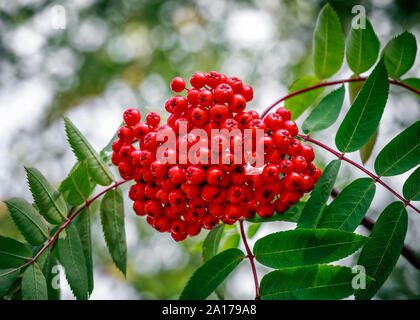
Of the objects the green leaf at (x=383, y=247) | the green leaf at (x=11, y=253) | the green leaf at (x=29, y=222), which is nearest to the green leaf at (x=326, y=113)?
the green leaf at (x=383, y=247)

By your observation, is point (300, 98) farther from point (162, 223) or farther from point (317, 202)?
point (162, 223)

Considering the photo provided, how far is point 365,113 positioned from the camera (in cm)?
163

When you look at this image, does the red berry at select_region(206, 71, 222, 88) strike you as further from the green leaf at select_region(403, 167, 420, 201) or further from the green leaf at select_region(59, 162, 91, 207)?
the green leaf at select_region(403, 167, 420, 201)

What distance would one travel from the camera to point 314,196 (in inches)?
63.7

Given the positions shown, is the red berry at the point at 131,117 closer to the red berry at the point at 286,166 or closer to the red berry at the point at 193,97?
the red berry at the point at 193,97

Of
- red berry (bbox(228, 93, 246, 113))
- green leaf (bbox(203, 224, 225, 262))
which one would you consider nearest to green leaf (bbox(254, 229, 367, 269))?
green leaf (bbox(203, 224, 225, 262))

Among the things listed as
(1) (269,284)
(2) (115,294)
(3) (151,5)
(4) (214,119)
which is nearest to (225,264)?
(1) (269,284)

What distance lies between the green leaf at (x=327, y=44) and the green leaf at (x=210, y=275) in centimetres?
132

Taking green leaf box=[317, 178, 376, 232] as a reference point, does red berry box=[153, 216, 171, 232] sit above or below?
above

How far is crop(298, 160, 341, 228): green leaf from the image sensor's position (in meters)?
1.59

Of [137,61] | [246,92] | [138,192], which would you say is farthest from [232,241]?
[137,61]

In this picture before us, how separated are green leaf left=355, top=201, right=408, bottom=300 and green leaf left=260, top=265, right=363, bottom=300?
118 mm

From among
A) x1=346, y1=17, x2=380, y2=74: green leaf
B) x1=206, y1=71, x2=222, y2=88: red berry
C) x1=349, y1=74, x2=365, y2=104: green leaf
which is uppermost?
x1=346, y1=17, x2=380, y2=74: green leaf
